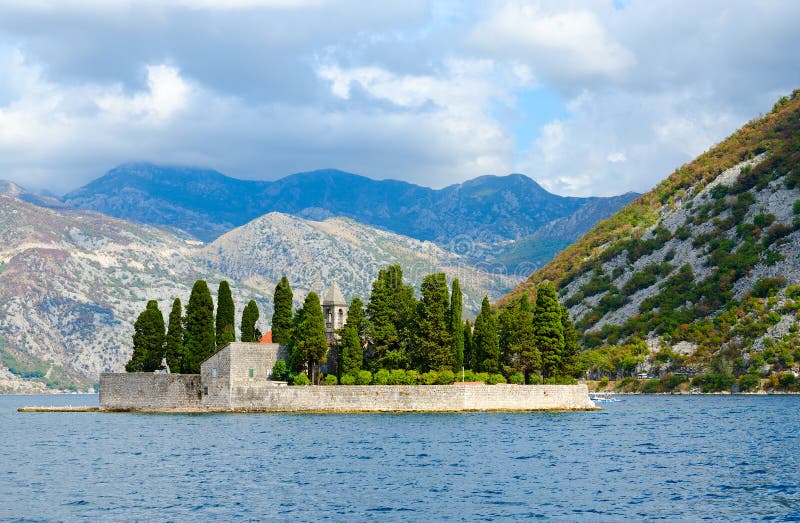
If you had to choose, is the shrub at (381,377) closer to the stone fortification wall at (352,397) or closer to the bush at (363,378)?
the bush at (363,378)

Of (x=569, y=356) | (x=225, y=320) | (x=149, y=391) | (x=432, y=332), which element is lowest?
(x=149, y=391)

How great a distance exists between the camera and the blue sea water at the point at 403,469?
42.0 m

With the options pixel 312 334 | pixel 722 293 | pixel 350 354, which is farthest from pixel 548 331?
pixel 722 293

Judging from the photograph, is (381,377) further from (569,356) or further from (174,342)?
(174,342)

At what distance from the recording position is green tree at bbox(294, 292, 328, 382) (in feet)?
309

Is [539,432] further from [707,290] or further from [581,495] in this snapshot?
[707,290]

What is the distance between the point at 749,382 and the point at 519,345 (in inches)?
2588

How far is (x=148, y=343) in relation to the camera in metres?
106

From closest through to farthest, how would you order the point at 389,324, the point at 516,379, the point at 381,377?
1. the point at 381,377
2. the point at 516,379
3. the point at 389,324

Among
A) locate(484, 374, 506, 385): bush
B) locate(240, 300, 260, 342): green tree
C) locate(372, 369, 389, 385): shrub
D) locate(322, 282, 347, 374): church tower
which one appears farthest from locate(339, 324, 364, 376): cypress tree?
locate(240, 300, 260, 342): green tree

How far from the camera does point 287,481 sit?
2002 inches

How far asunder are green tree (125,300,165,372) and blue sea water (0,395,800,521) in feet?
54.1

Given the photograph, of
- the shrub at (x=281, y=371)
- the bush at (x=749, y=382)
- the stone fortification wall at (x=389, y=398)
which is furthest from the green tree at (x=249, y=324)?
the bush at (x=749, y=382)

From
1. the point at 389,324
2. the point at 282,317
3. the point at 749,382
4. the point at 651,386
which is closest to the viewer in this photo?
the point at 389,324
